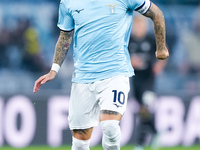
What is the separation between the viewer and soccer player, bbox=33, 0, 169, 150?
624 centimetres

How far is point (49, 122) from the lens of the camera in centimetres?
1111

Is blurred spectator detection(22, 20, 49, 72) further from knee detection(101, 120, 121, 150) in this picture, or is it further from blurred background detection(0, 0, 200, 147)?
knee detection(101, 120, 121, 150)

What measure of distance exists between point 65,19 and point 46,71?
247 inches

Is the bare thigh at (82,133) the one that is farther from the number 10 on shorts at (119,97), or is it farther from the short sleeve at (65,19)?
the short sleeve at (65,19)

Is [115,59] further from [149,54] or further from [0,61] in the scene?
[0,61]

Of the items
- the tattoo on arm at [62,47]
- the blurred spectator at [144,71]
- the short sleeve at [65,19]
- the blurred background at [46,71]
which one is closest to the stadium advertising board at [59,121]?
the blurred background at [46,71]

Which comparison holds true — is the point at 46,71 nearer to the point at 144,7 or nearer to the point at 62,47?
the point at 62,47

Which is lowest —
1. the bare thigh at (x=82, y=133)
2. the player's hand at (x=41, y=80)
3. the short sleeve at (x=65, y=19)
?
the bare thigh at (x=82, y=133)

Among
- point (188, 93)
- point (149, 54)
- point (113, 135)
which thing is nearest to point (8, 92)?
point (149, 54)

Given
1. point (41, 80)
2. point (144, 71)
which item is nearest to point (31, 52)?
point (144, 71)

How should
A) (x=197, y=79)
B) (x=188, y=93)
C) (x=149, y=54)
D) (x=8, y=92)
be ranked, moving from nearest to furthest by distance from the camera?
(x=149, y=54) < (x=8, y=92) < (x=188, y=93) < (x=197, y=79)

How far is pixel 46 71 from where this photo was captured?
507 inches

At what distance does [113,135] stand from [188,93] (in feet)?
19.7

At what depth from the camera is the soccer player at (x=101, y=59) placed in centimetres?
624
